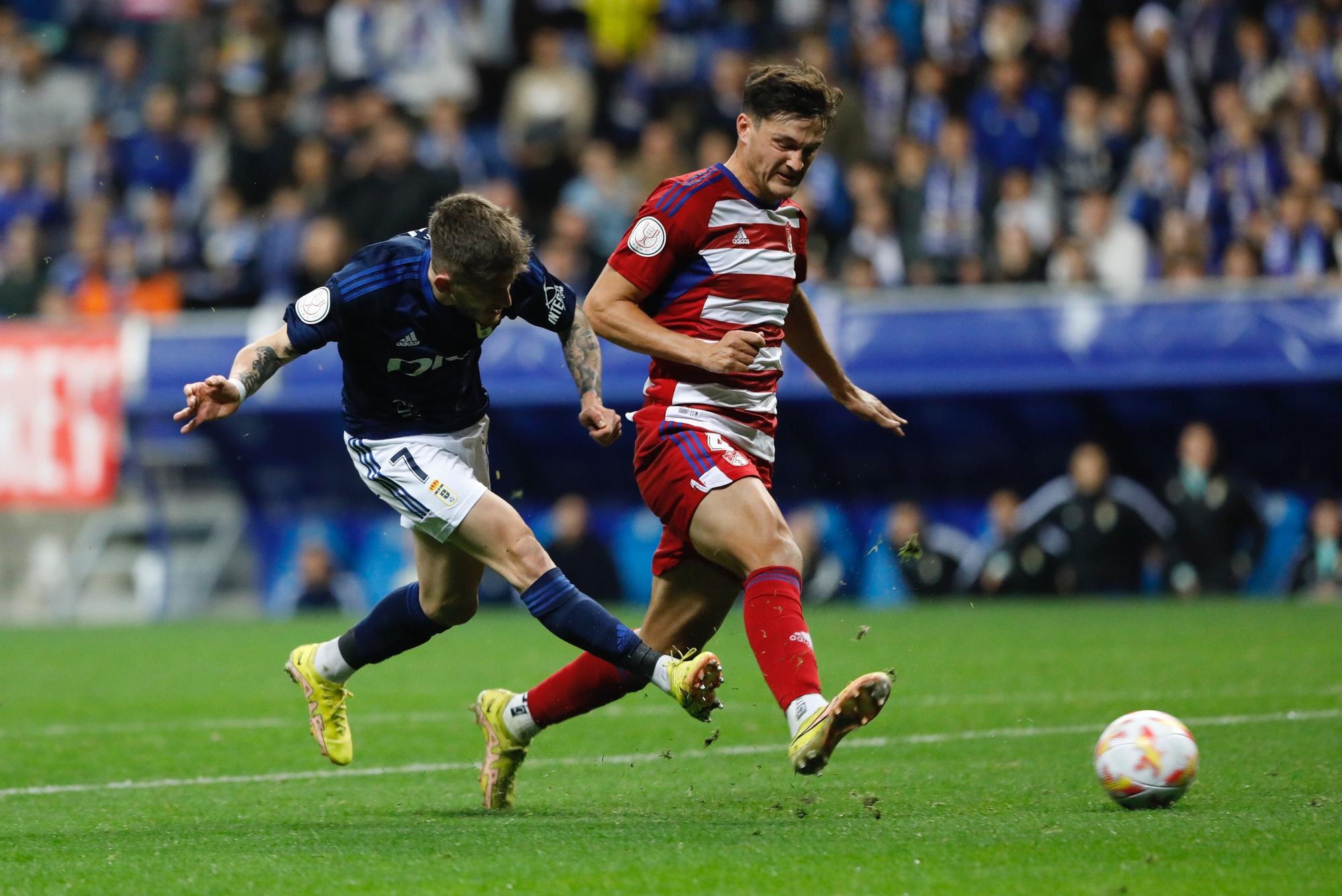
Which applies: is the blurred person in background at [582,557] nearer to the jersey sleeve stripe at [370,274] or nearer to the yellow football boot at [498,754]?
the yellow football boot at [498,754]

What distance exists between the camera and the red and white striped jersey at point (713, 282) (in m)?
6.03

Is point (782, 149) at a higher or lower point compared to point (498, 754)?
higher

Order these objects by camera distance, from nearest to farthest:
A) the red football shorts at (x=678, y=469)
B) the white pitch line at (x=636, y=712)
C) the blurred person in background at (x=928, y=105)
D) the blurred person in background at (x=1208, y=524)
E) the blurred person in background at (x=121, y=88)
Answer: the red football shorts at (x=678, y=469) < the white pitch line at (x=636, y=712) < the blurred person in background at (x=1208, y=524) < the blurred person in background at (x=928, y=105) < the blurred person in background at (x=121, y=88)

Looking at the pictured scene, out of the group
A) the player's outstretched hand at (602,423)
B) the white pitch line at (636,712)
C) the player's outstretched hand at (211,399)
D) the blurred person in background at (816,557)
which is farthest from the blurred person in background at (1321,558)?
the player's outstretched hand at (211,399)

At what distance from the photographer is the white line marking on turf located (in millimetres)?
6938

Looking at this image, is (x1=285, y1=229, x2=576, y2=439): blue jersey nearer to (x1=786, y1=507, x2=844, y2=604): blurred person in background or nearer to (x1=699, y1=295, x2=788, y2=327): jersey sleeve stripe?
(x1=699, y1=295, x2=788, y2=327): jersey sleeve stripe

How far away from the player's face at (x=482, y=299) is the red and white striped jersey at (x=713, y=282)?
1.20 feet

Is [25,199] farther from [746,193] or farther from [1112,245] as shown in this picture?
[746,193]

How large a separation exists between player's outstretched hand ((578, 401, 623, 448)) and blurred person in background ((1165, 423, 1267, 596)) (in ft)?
31.0

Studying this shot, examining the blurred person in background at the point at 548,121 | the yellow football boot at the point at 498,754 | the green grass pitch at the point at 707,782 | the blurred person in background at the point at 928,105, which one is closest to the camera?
the green grass pitch at the point at 707,782

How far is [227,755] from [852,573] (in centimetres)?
819

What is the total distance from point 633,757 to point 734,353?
2479 millimetres

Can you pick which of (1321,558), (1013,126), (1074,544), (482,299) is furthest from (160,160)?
(482,299)

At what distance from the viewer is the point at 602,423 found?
5.95 meters
